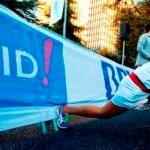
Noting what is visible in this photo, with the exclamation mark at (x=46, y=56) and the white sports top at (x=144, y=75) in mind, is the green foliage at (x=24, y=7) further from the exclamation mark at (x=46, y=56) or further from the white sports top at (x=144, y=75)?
the white sports top at (x=144, y=75)

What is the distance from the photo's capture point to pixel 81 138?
5.56 m

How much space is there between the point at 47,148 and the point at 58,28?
68.9 metres

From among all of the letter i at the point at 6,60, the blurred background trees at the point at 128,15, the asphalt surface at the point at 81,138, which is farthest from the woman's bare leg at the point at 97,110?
the blurred background trees at the point at 128,15

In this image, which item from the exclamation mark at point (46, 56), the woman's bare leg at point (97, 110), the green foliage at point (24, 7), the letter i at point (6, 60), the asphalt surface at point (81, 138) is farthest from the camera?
the green foliage at point (24, 7)

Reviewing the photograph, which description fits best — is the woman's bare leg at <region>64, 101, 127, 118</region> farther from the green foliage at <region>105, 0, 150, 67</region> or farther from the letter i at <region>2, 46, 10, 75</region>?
the green foliage at <region>105, 0, 150, 67</region>

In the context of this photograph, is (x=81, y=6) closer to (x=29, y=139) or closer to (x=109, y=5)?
(x=109, y=5)

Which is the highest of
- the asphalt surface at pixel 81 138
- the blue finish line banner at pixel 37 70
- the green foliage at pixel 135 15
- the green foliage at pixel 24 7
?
the blue finish line banner at pixel 37 70

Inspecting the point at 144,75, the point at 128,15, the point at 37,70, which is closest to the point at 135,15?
the point at 128,15

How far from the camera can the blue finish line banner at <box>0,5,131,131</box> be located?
4.81m

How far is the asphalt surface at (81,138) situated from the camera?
487 centimetres

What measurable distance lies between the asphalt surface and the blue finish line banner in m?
0.24

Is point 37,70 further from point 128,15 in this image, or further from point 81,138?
point 128,15

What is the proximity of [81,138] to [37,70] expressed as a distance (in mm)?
922

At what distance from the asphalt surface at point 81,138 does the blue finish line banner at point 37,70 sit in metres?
0.24
